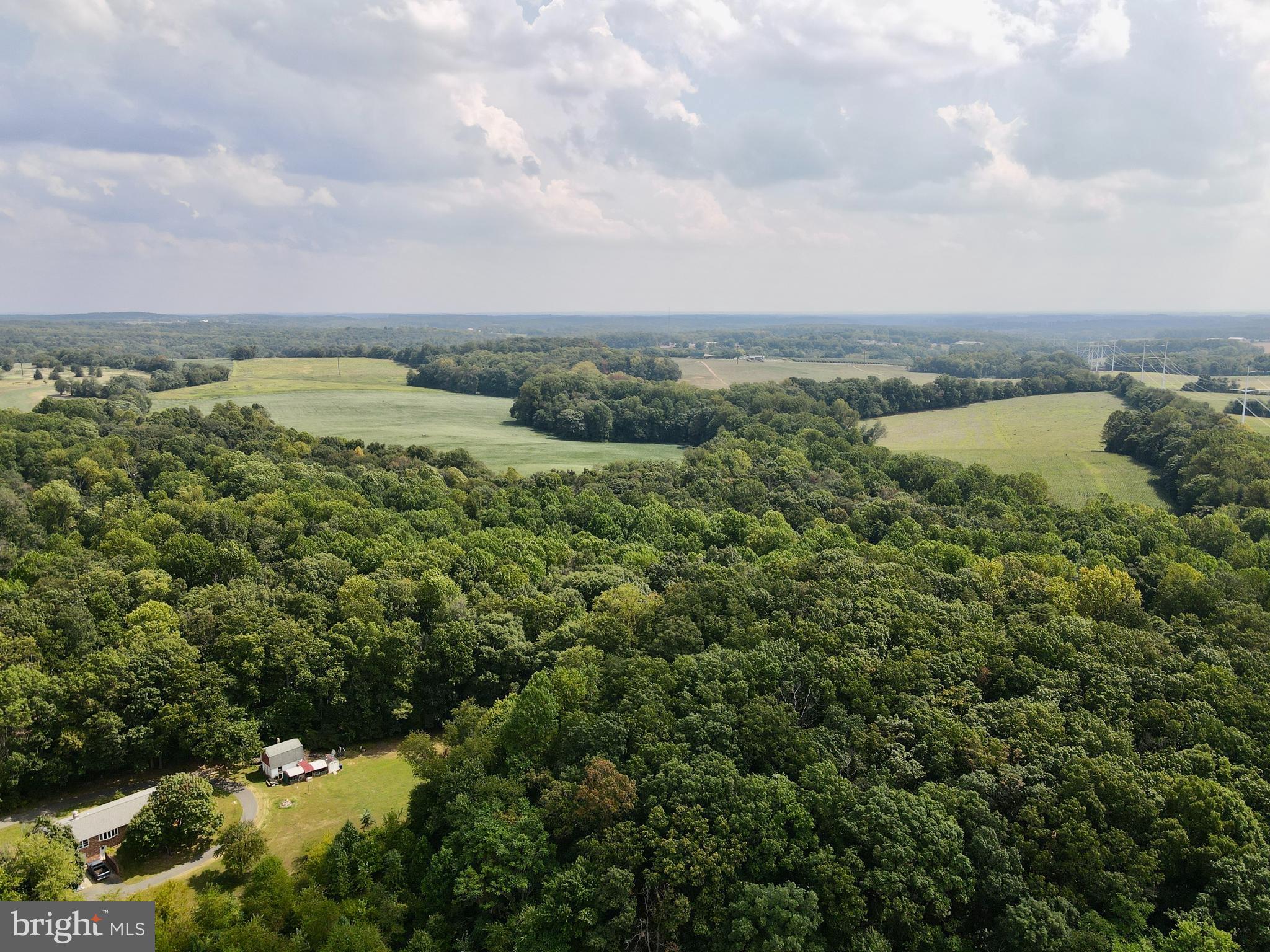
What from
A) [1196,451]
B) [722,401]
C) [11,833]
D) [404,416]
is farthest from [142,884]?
[722,401]

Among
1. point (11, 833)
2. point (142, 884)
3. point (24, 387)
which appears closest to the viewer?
point (142, 884)

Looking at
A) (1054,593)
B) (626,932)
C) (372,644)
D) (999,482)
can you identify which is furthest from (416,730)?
(999,482)

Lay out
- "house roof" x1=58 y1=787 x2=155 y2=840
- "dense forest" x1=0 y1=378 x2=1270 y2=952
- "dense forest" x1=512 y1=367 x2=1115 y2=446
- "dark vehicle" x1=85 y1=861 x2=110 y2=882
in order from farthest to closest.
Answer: "dense forest" x1=512 y1=367 x2=1115 y2=446
"house roof" x1=58 y1=787 x2=155 y2=840
"dark vehicle" x1=85 y1=861 x2=110 y2=882
"dense forest" x1=0 y1=378 x2=1270 y2=952

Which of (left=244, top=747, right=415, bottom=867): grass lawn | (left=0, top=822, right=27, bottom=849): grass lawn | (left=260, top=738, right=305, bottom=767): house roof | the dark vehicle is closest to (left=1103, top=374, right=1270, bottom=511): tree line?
(left=244, top=747, right=415, bottom=867): grass lawn

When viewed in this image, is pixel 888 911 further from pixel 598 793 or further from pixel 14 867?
pixel 14 867

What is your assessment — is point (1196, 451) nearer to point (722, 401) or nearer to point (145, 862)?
point (722, 401)

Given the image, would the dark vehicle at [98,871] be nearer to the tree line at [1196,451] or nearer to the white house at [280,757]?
the white house at [280,757]

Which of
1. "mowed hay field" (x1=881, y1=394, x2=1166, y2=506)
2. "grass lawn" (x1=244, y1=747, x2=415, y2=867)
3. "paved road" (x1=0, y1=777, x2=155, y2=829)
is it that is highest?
"mowed hay field" (x1=881, y1=394, x2=1166, y2=506)

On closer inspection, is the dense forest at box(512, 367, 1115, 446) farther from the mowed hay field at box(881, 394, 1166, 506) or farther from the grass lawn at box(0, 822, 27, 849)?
the grass lawn at box(0, 822, 27, 849)
